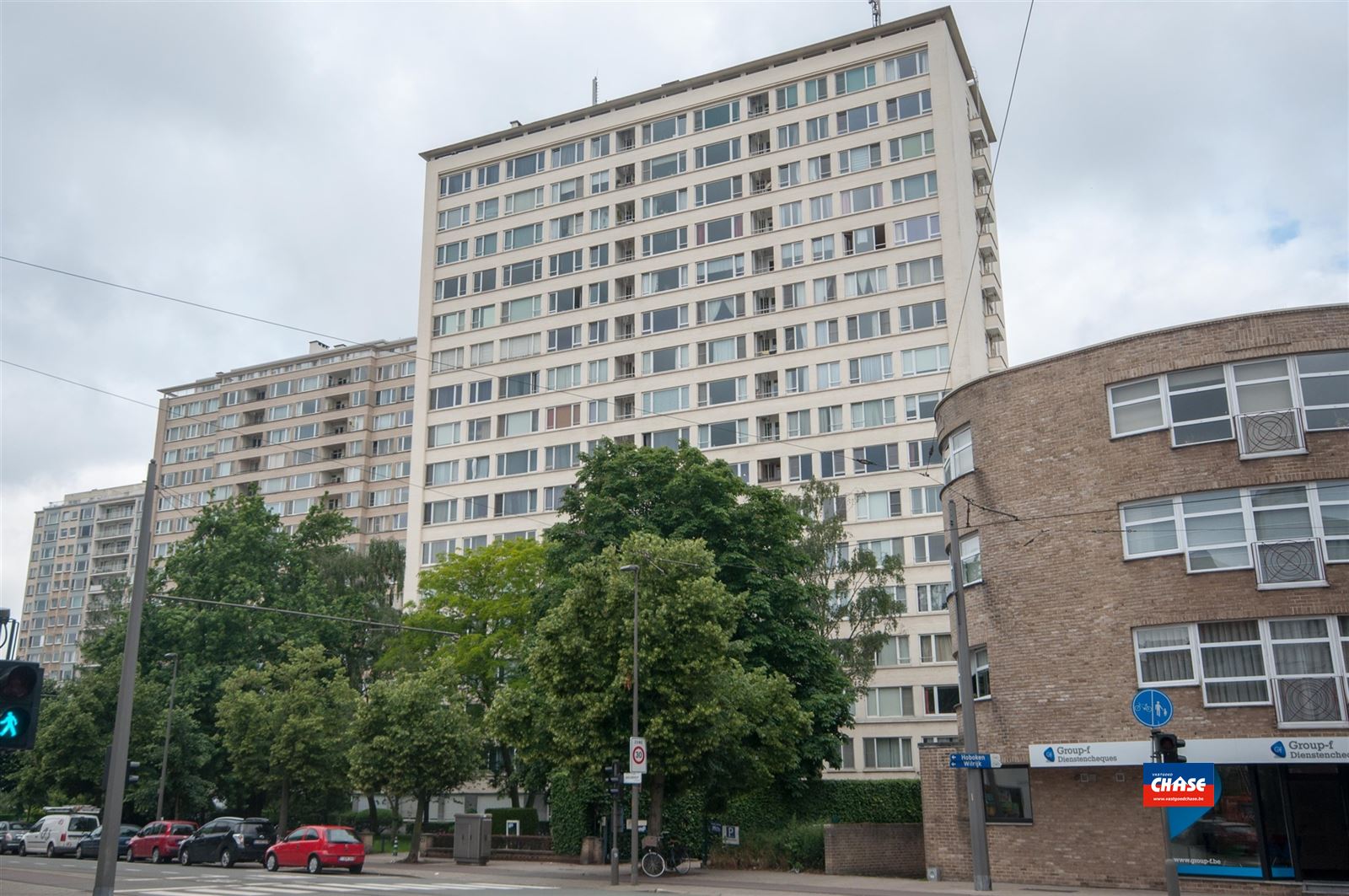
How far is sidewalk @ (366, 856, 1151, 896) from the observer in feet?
82.8

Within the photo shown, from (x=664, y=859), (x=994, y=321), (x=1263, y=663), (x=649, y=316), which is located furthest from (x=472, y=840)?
(x=994, y=321)

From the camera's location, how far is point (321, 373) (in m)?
105

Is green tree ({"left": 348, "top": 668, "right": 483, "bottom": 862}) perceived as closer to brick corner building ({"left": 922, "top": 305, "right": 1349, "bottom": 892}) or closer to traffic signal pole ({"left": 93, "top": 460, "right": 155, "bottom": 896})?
brick corner building ({"left": 922, "top": 305, "right": 1349, "bottom": 892})

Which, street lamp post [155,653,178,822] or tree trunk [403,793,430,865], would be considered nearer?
tree trunk [403,793,430,865]

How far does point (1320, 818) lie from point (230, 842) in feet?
113

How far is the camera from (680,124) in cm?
7231

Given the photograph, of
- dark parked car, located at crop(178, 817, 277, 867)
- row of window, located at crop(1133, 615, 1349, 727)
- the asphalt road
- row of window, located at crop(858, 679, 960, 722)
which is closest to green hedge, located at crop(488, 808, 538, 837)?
the asphalt road

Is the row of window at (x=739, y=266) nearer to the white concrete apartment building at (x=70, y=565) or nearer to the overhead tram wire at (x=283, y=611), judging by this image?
the overhead tram wire at (x=283, y=611)

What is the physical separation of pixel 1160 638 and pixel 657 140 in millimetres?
54607

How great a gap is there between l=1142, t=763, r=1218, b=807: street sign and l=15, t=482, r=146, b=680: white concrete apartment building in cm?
14654

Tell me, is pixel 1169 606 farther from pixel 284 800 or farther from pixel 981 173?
pixel 981 173

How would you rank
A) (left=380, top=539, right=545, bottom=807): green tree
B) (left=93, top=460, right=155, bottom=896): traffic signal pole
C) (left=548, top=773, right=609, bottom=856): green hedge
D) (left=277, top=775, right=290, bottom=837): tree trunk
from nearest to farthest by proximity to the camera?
(left=93, top=460, right=155, bottom=896): traffic signal pole, (left=548, top=773, right=609, bottom=856): green hedge, (left=277, top=775, right=290, bottom=837): tree trunk, (left=380, top=539, right=545, bottom=807): green tree

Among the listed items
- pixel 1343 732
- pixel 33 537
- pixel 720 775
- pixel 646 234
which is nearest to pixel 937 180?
pixel 646 234

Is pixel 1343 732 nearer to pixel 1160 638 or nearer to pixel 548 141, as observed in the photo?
pixel 1160 638
